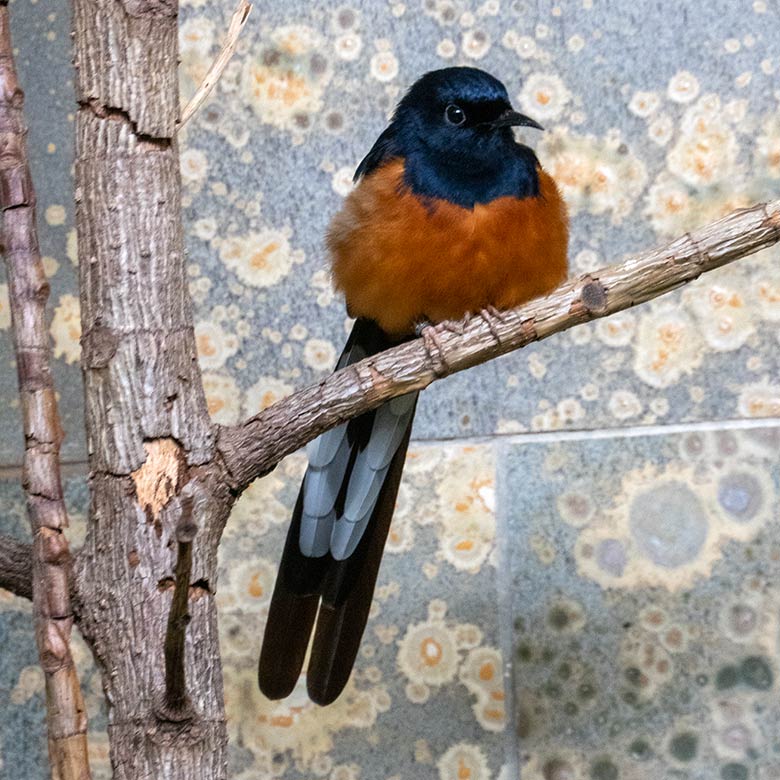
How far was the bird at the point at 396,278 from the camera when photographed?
5.11 feet

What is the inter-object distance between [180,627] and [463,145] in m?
0.92

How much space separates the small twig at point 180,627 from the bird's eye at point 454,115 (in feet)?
2.80

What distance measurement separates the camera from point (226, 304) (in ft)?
6.81

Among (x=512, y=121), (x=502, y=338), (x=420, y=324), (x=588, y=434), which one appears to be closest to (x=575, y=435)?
(x=588, y=434)

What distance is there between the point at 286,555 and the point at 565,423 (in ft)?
2.33

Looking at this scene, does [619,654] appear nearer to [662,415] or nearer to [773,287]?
[662,415]

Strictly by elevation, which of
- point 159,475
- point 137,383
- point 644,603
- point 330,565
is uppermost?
point 137,383

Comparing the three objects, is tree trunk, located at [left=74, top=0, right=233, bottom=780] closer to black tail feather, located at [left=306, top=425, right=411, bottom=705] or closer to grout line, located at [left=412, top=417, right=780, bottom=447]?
black tail feather, located at [left=306, top=425, right=411, bottom=705]

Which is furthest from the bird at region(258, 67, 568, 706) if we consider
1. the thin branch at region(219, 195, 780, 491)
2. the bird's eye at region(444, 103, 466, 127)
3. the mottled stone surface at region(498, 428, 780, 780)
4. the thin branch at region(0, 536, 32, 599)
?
the mottled stone surface at region(498, 428, 780, 780)

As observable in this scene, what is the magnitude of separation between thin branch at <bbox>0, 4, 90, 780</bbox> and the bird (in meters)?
0.44

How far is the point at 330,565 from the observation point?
157 cm

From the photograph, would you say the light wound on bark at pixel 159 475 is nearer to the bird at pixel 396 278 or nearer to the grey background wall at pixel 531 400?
the bird at pixel 396 278

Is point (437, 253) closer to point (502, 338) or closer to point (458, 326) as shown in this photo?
point (458, 326)

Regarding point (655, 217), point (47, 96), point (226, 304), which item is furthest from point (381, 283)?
point (47, 96)
